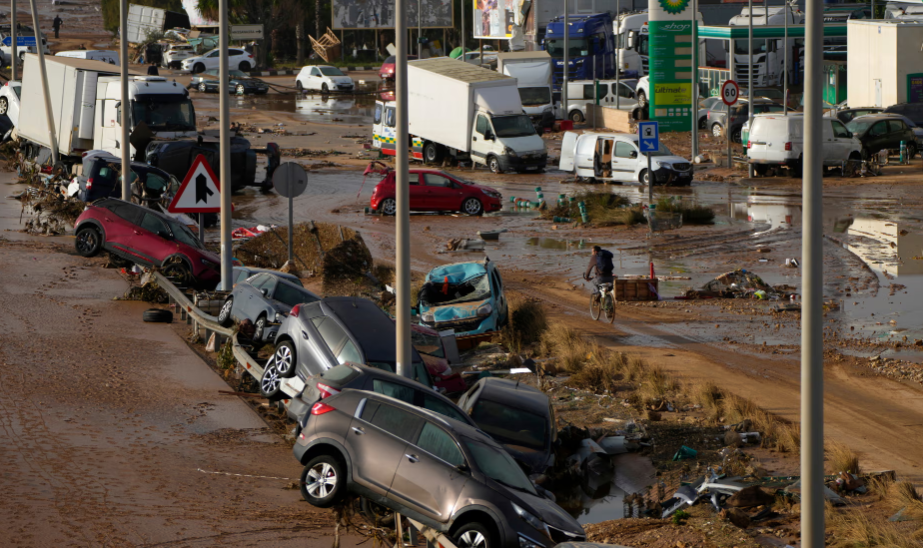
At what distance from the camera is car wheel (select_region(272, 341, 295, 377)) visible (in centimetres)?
1472

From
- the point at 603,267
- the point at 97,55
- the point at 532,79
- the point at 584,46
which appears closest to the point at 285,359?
the point at 603,267

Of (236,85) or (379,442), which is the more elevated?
(236,85)

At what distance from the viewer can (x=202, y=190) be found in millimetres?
19125

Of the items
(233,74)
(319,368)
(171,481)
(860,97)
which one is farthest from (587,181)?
(233,74)

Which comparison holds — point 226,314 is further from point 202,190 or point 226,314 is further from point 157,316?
point 157,316

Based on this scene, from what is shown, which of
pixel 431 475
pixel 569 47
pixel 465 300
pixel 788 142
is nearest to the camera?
pixel 431 475

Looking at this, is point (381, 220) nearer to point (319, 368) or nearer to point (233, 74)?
point (319, 368)

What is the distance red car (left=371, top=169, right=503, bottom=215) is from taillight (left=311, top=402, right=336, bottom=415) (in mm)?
20010

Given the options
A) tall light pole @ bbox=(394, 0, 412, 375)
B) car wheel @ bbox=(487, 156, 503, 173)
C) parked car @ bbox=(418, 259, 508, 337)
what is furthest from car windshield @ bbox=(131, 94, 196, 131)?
tall light pole @ bbox=(394, 0, 412, 375)

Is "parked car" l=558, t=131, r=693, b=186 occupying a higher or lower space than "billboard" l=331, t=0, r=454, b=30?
lower

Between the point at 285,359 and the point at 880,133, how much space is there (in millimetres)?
29973

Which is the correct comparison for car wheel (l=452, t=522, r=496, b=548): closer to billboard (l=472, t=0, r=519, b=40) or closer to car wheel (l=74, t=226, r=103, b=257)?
car wheel (l=74, t=226, r=103, b=257)

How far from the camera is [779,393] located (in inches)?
641

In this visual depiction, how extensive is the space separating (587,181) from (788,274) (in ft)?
44.8
